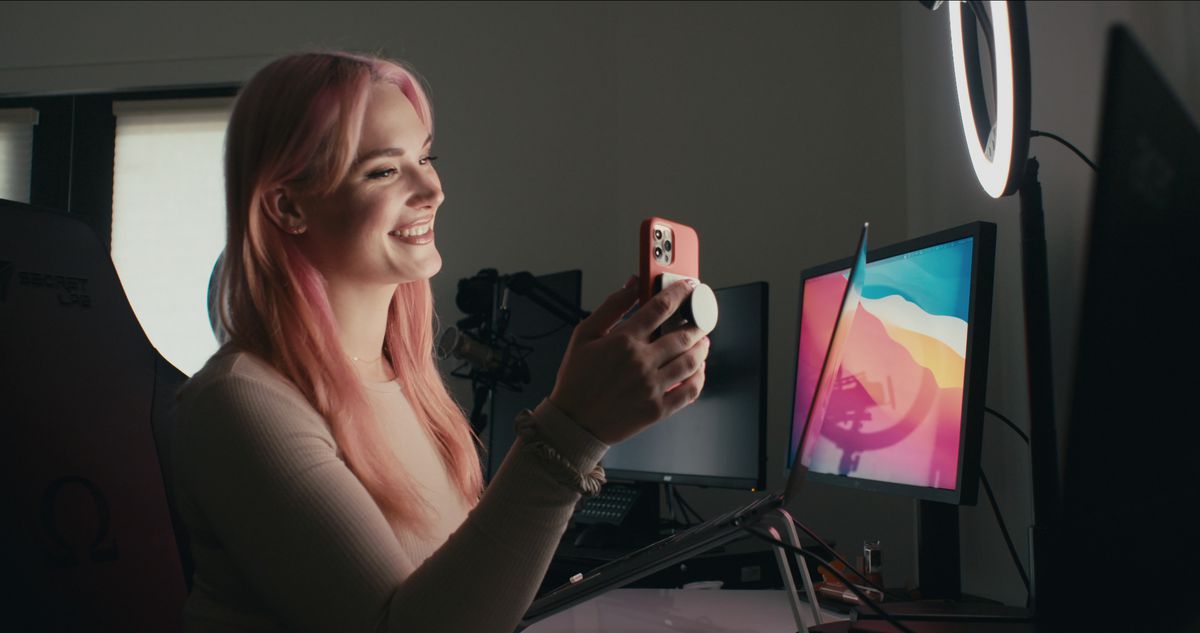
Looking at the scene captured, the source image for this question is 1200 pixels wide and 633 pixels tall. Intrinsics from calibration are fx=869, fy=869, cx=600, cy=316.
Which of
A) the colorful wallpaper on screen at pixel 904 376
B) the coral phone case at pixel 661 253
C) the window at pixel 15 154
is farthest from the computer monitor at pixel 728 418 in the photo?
the window at pixel 15 154

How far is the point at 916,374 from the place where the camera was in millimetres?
1079

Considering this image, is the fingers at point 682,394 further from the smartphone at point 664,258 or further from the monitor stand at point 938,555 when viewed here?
the monitor stand at point 938,555

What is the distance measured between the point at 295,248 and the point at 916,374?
0.76 meters

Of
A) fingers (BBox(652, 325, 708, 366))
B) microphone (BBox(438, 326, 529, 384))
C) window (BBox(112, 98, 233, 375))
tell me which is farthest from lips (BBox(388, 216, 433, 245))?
window (BBox(112, 98, 233, 375))

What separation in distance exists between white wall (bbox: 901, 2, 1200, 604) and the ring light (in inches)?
3.0

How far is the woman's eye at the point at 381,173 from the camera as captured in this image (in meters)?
0.97

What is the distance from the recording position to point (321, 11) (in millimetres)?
2623

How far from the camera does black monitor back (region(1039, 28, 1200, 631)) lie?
33 cm

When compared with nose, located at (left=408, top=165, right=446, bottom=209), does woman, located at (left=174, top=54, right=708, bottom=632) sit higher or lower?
lower

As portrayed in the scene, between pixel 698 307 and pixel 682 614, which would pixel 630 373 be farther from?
pixel 682 614

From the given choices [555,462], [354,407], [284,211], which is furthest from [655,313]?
[284,211]

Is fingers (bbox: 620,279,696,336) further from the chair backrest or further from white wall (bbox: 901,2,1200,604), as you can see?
the chair backrest

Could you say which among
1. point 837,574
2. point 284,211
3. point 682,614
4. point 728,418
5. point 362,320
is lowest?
point 682,614

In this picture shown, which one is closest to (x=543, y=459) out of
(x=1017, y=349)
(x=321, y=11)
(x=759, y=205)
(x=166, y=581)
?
(x=166, y=581)
